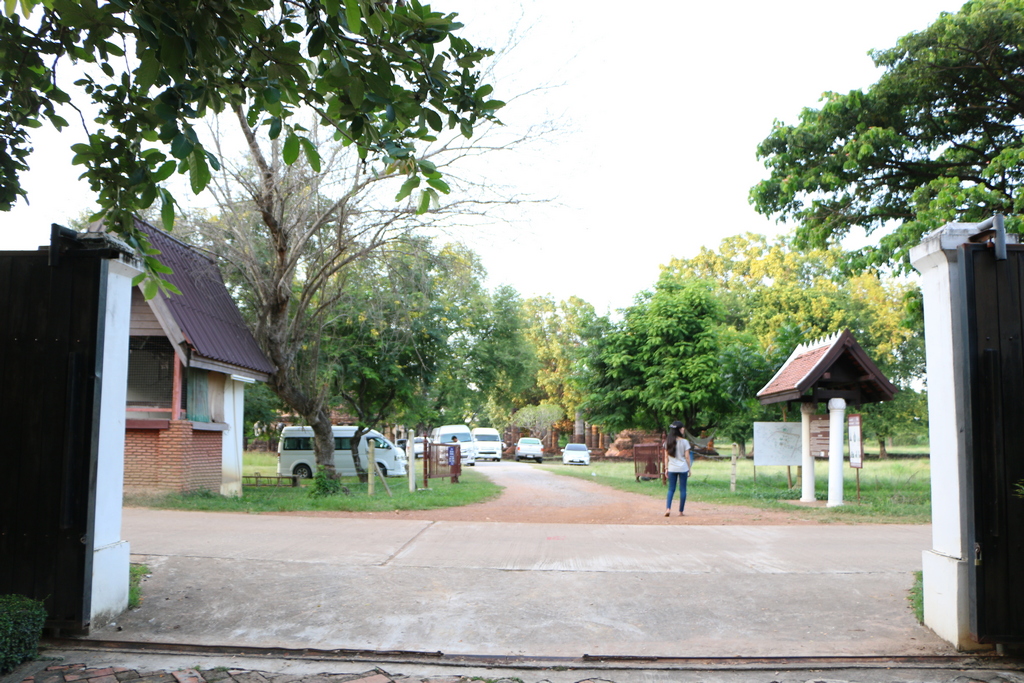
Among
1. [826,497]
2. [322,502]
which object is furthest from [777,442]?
[322,502]

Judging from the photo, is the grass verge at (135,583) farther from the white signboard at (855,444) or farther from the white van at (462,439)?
the white van at (462,439)

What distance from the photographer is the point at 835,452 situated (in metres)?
14.2

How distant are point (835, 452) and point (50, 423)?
13325mm

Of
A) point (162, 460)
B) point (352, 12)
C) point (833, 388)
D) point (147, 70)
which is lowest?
point (162, 460)

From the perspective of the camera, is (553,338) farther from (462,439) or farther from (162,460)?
(162,460)

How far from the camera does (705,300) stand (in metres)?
30.8

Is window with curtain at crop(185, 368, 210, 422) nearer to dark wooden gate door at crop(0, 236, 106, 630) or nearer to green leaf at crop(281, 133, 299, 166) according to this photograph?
dark wooden gate door at crop(0, 236, 106, 630)

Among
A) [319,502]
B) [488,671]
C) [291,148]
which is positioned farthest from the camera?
[319,502]

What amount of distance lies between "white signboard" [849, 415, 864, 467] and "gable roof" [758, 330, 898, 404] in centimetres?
49

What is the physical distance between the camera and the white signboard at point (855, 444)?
14.6m

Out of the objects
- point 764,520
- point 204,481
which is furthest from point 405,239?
point 764,520

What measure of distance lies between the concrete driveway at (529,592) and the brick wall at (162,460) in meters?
5.57

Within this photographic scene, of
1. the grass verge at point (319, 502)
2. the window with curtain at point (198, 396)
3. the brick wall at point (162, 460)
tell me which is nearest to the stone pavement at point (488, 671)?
the grass verge at point (319, 502)

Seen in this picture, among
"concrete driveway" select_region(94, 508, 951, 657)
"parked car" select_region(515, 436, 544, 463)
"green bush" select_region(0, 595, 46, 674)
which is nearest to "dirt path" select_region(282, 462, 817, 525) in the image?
"concrete driveway" select_region(94, 508, 951, 657)
